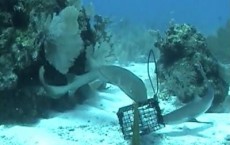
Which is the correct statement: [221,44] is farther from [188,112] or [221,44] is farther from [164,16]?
[164,16]

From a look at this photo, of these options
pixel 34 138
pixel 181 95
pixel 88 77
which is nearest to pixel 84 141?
pixel 34 138

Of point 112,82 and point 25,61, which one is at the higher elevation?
point 25,61

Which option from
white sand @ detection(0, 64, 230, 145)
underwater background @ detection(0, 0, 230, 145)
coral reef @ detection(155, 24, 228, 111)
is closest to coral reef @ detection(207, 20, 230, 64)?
coral reef @ detection(155, 24, 228, 111)

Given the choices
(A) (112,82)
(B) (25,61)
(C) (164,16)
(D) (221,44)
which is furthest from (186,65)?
(C) (164,16)

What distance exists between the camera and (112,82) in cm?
564

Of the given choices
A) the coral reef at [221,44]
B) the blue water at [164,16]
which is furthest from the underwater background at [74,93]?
the coral reef at [221,44]

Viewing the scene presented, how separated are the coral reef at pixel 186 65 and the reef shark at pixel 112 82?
157 cm

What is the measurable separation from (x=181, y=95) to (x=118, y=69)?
1.70m

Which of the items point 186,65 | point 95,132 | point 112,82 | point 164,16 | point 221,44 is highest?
point 164,16

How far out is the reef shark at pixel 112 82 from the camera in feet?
17.3

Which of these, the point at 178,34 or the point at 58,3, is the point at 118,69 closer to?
the point at 58,3

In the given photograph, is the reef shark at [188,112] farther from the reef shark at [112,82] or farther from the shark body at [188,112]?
the reef shark at [112,82]

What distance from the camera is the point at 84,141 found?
15.5ft

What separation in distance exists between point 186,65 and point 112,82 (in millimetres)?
1839
